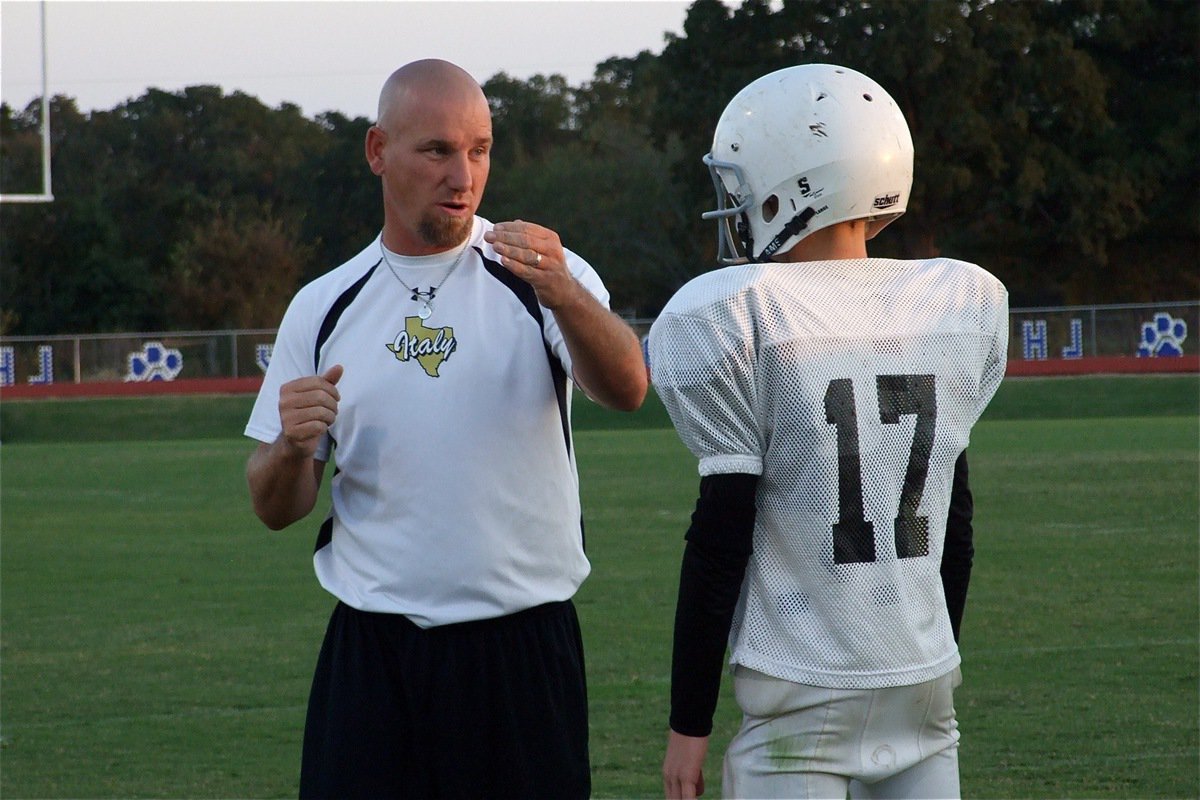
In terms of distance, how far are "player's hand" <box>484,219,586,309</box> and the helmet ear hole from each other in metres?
0.38

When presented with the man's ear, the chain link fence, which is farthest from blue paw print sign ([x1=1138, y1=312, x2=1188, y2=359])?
the man's ear

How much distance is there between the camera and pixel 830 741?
8.27ft

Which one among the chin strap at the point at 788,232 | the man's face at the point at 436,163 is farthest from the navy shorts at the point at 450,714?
the chin strap at the point at 788,232

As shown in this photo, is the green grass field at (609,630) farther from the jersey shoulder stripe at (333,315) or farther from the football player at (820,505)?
the football player at (820,505)

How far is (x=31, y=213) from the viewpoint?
4838 cm

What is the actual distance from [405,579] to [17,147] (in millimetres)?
47355

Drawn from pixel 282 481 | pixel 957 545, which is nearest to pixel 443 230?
pixel 282 481

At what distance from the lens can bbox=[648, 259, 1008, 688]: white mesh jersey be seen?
2.52m

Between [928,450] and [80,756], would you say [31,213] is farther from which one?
[928,450]

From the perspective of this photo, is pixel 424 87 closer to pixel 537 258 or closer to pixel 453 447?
pixel 537 258

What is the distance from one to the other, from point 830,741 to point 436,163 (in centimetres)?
143

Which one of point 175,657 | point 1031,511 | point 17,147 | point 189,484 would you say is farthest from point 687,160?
point 175,657

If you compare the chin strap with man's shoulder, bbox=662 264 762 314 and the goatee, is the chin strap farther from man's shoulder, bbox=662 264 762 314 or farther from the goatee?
the goatee

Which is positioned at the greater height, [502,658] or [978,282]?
[978,282]
